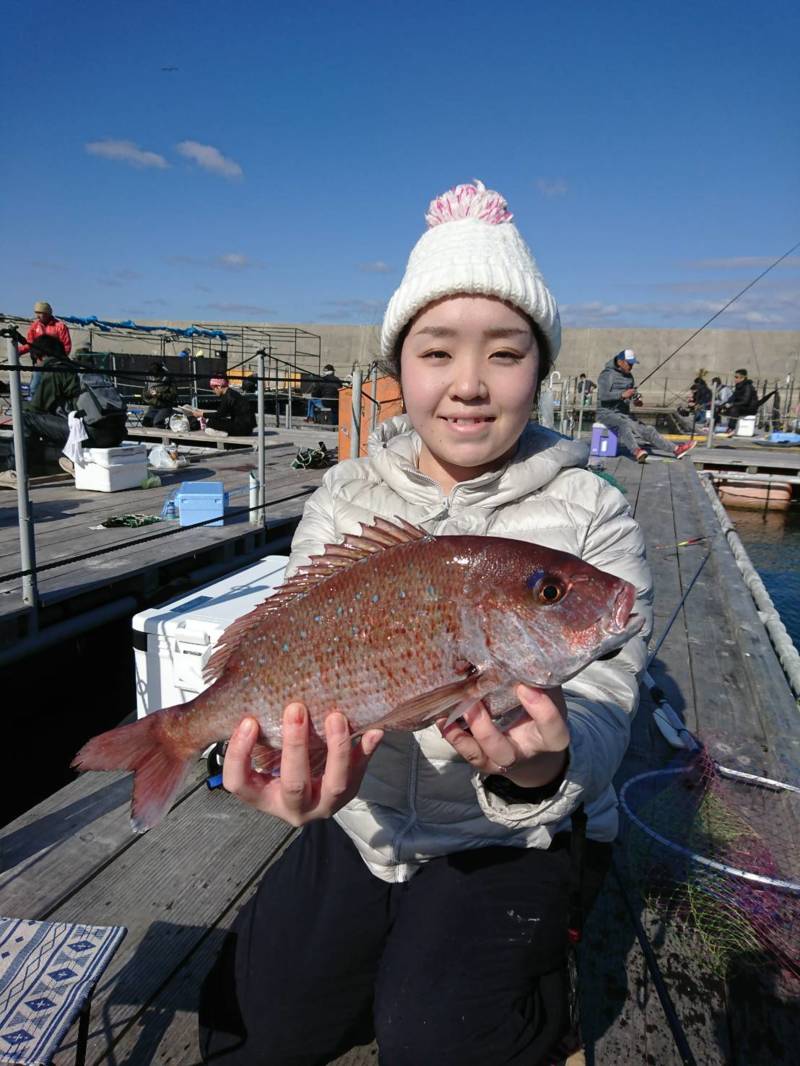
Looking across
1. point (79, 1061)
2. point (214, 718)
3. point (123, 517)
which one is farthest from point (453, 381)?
point (123, 517)

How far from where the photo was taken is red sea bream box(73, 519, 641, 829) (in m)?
1.49

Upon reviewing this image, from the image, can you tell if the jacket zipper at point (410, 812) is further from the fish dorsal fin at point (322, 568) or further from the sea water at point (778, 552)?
the sea water at point (778, 552)

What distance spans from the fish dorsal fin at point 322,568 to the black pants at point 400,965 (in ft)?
2.45

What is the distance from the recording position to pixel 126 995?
6.48 feet

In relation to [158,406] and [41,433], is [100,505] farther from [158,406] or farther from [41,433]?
[158,406]

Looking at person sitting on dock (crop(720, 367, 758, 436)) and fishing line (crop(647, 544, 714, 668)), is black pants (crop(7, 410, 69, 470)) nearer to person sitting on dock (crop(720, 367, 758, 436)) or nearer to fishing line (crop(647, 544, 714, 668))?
fishing line (crop(647, 544, 714, 668))

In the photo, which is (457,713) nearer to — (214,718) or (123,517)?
(214,718)

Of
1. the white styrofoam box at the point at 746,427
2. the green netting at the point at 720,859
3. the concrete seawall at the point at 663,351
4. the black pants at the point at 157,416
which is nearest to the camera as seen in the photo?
the green netting at the point at 720,859

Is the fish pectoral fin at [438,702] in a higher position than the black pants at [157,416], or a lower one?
lower

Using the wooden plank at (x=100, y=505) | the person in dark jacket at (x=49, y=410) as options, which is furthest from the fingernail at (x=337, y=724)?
the person in dark jacket at (x=49, y=410)

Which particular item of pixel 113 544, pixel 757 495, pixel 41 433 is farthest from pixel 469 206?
pixel 757 495

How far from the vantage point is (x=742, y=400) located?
21.4 m

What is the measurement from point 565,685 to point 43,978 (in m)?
1.60

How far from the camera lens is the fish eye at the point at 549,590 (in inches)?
60.7
